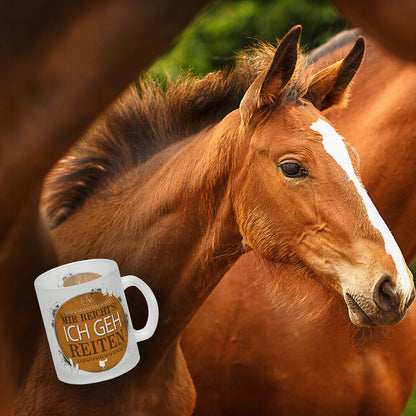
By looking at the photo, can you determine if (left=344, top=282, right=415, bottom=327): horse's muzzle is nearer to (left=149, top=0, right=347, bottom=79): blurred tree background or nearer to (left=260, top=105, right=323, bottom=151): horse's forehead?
(left=260, top=105, right=323, bottom=151): horse's forehead

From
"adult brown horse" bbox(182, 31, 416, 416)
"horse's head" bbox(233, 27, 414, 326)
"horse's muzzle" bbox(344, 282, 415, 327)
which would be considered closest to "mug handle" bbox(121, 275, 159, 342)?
"horse's head" bbox(233, 27, 414, 326)

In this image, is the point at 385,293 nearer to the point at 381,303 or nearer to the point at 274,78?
the point at 381,303

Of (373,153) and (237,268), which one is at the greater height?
(373,153)

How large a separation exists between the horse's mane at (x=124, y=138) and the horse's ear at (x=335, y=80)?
153 millimetres

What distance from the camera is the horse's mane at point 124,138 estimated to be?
0.99 metres

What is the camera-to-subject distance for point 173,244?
883 millimetres

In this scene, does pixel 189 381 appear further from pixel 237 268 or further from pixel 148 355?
pixel 237 268

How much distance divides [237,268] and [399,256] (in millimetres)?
513

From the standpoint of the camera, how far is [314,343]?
3.93 feet

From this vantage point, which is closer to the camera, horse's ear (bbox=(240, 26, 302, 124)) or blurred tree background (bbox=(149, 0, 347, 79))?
horse's ear (bbox=(240, 26, 302, 124))

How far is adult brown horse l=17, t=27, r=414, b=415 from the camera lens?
2.49 ft

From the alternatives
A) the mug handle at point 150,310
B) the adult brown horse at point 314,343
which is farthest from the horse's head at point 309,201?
the adult brown horse at point 314,343

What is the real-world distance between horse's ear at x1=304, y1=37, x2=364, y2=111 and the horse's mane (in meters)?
0.15

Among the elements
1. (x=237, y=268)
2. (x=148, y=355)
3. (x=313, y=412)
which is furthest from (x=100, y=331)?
(x=313, y=412)
